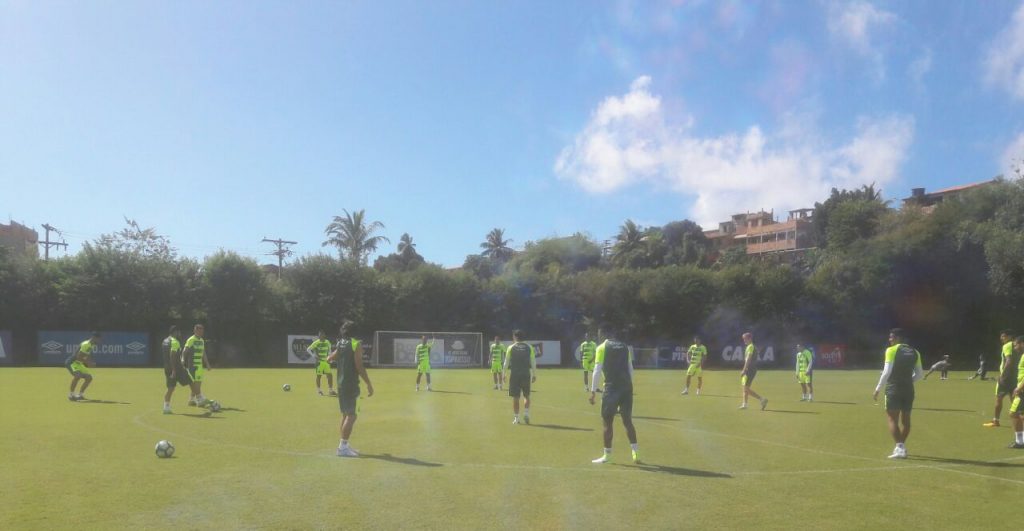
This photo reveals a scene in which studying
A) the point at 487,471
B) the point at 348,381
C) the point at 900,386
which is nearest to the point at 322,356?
the point at 348,381

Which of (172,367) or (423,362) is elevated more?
(172,367)

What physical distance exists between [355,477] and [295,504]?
1.65 metres

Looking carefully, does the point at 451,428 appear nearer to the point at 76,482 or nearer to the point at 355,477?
the point at 355,477

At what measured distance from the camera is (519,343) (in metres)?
17.2

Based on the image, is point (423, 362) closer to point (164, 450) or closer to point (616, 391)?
point (164, 450)

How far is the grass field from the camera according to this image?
8164 millimetres

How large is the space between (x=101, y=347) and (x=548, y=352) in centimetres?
3028

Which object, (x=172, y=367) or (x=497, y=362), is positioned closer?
(x=172, y=367)

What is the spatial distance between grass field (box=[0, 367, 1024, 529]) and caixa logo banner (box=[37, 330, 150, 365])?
3187 cm

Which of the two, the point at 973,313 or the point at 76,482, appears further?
the point at 973,313

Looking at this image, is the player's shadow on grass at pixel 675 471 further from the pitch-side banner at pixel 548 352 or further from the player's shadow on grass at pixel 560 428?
the pitch-side banner at pixel 548 352

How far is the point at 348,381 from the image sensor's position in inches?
483

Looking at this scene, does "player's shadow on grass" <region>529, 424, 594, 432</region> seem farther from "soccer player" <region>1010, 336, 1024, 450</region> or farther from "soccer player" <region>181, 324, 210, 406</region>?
"soccer player" <region>181, 324, 210, 406</region>

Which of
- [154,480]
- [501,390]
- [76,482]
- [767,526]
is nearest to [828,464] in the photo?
[767,526]
